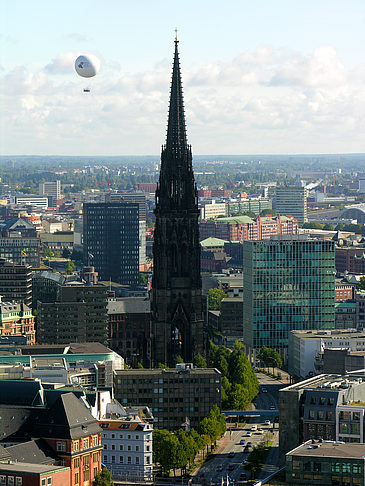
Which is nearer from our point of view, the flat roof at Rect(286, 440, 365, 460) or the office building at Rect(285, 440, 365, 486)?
the office building at Rect(285, 440, 365, 486)

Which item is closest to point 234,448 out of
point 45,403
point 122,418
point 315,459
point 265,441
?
point 265,441

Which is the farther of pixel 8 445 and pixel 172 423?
pixel 172 423

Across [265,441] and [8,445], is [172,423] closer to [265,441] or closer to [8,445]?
[265,441]

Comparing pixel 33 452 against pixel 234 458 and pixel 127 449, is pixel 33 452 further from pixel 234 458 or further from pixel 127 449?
pixel 234 458

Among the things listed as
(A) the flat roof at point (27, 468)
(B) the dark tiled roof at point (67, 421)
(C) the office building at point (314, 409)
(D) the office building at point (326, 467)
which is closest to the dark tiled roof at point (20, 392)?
(B) the dark tiled roof at point (67, 421)

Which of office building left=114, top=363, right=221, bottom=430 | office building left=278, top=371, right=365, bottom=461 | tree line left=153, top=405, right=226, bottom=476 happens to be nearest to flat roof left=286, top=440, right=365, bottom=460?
office building left=278, top=371, right=365, bottom=461

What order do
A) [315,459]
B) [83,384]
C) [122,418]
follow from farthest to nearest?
1. [83,384]
2. [122,418]
3. [315,459]

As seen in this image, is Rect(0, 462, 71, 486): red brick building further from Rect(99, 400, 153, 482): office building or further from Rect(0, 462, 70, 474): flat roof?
Rect(99, 400, 153, 482): office building
